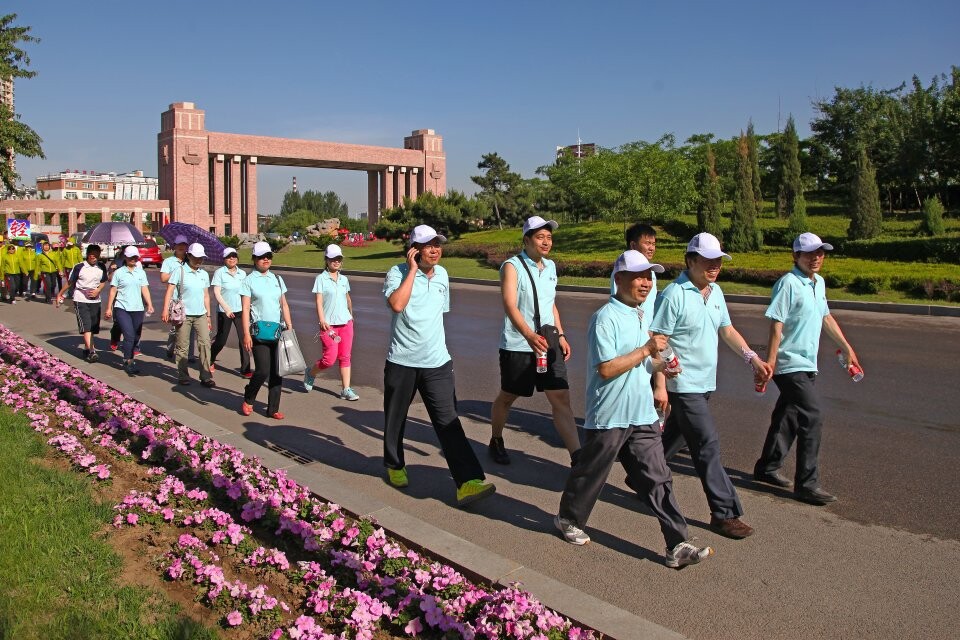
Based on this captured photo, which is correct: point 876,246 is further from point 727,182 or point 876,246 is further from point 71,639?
point 71,639

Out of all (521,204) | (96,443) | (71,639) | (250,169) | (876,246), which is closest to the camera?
(71,639)

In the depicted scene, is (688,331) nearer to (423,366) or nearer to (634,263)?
(634,263)

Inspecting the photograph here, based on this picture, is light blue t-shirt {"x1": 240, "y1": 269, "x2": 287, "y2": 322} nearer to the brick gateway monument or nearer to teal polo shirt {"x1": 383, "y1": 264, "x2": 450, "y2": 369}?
teal polo shirt {"x1": 383, "y1": 264, "x2": 450, "y2": 369}

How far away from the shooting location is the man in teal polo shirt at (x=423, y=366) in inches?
197

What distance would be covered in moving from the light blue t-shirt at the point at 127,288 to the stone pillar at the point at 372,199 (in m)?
63.3

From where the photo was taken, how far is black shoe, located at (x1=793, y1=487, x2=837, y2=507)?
16.3ft

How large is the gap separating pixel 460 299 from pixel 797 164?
22486mm

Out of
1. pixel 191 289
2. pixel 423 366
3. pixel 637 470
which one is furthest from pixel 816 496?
pixel 191 289

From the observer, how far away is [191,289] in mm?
9062

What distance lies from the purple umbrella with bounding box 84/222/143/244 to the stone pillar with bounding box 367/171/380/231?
5186cm

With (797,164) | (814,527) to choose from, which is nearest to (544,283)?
(814,527)

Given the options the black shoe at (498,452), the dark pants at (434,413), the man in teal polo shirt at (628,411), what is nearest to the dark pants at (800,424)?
the man in teal polo shirt at (628,411)

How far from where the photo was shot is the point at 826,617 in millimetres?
3510

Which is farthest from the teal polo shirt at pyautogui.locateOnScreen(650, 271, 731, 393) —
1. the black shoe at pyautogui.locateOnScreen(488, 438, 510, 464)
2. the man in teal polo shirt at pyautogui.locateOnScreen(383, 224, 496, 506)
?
the black shoe at pyautogui.locateOnScreen(488, 438, 510, 464)
